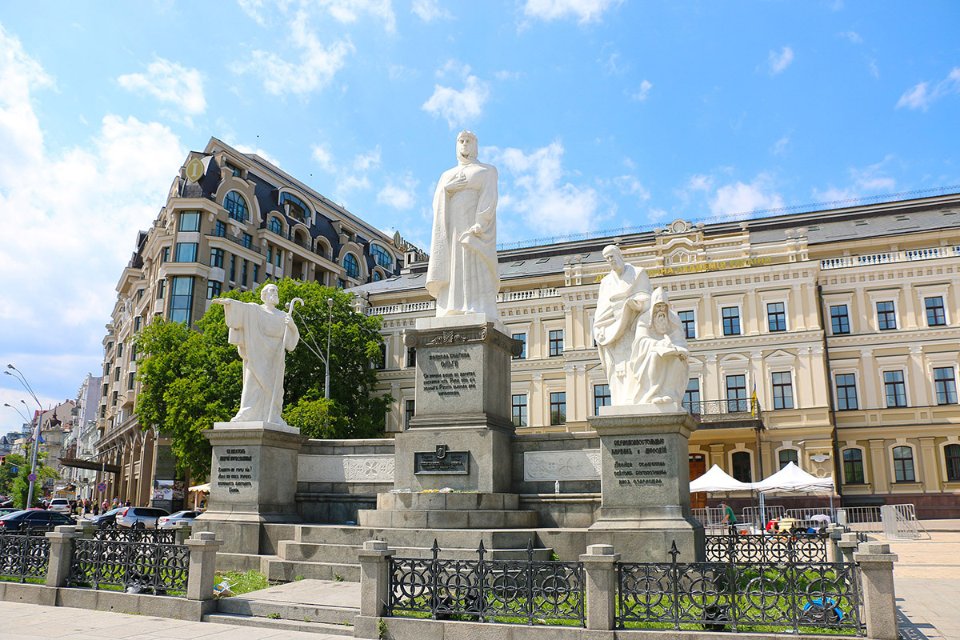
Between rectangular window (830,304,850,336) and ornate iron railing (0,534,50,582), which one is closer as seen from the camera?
ornate iron railing (0,534,50,582)

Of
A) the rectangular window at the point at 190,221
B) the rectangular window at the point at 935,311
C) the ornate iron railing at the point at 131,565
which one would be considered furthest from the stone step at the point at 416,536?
the rectangular window at the point at 190,221

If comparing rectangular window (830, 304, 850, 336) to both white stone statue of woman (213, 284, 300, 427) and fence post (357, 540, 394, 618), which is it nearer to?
white stone statue of woman (213, 284, 300, 427)

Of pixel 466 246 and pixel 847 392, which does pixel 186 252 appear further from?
pixel 466 246

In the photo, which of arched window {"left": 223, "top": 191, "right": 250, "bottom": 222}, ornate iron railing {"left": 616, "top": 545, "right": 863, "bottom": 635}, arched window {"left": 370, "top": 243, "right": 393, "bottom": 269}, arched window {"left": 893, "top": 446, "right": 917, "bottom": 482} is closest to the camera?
ornate iron railing {"left": 616, "top": 545, "right": 863, "bottom": 635}

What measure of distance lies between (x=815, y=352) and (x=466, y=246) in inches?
1305

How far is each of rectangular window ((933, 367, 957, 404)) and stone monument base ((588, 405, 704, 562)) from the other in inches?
1415

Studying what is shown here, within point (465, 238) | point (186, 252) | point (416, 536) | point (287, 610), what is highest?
point (186, 252)

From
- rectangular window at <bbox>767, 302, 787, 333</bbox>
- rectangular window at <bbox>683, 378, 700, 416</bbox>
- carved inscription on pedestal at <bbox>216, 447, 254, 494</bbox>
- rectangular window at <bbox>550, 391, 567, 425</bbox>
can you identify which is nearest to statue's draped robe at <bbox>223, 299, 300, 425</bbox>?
carved inscription on pedestal at <bbox>216, 447, 254, 494</bbox>

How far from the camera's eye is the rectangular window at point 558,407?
4728 centimetres

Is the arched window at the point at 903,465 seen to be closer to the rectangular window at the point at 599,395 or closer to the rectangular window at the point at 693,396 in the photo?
the rectangular window at the point at 693,396

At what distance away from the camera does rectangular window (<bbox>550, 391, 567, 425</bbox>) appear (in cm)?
4728

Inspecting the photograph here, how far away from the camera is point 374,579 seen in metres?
8.30

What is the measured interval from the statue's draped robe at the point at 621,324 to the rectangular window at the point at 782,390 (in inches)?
1298

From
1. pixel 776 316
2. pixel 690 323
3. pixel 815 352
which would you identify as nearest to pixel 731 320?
pixel 690 323
